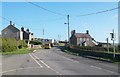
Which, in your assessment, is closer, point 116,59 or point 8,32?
point 116,59

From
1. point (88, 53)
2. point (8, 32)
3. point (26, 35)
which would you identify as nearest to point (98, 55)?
point (88, 53)

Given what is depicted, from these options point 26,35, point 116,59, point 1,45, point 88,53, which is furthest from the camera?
point 26,35

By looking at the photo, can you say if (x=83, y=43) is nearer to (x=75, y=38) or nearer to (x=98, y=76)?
(x=75, y=38)

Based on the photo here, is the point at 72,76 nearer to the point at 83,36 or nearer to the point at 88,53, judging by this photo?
the point at 88,53

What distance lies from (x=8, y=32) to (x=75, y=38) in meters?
30.7

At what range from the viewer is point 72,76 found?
17.9m

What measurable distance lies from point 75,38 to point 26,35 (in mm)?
29597

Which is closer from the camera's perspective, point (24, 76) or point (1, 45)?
point (24, 76)

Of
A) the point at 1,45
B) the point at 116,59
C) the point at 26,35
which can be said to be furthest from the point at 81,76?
the point at 26,35

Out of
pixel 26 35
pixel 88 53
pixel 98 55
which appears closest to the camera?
pixel 98 55

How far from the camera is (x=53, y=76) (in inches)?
704

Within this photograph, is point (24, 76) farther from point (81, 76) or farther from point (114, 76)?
point (114, 76)

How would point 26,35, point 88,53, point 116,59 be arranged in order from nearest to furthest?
1. point 116,59
2. point 88,53
3. point 26,35

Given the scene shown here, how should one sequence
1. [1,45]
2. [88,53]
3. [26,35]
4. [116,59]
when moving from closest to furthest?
[116,59]
[88,53]
[1,45]
[26,35]
